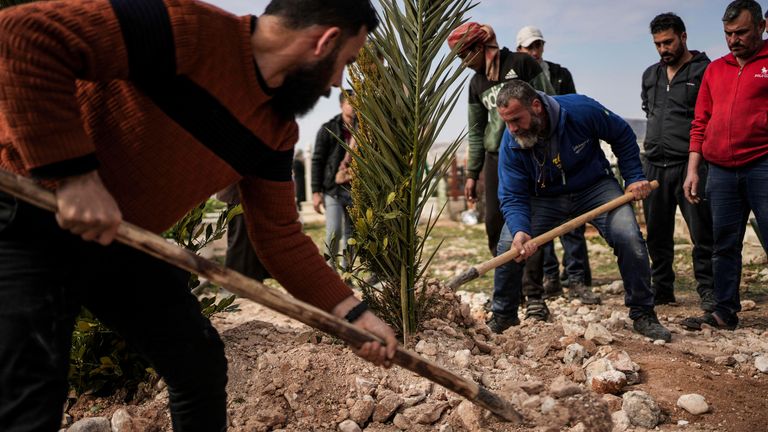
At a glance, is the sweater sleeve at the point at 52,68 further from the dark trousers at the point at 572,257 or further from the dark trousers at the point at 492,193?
the dark trousers at the point at 572,257

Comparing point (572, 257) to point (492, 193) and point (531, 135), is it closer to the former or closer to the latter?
point (492, 193)

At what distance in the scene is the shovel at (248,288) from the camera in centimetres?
163

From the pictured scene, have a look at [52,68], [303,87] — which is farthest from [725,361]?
[52,68]

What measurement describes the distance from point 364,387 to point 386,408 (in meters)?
0.20

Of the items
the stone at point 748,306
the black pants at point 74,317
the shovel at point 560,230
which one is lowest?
the stone at point 748,306

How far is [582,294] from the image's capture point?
6.21 m

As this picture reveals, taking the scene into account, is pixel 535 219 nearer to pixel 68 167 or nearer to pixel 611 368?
pixel 611 368

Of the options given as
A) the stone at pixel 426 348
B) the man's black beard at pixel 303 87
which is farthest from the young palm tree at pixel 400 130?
the man's black beard at pixel 303 87

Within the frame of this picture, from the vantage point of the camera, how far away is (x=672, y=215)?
5.67 meters

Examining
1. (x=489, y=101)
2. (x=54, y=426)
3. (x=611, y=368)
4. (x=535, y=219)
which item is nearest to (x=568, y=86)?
(x=489, y=101)

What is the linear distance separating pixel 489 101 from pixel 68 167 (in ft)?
13.9

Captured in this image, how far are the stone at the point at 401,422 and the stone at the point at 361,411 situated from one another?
0.13 m

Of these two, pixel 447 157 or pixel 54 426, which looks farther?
pixel 447 157

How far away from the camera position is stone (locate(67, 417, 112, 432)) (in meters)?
3.09
